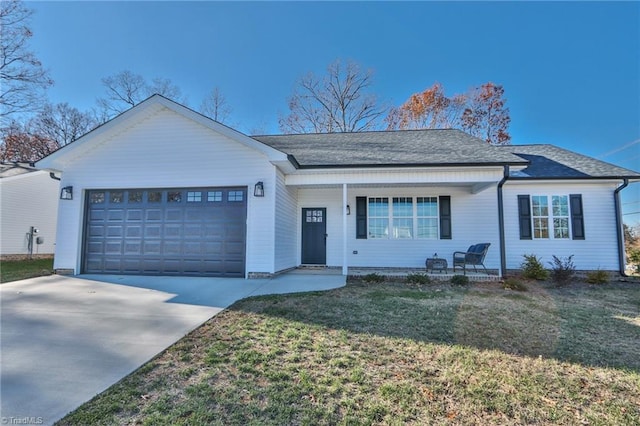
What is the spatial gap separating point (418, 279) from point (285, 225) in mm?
4058

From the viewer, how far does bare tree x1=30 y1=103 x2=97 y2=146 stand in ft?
74.9

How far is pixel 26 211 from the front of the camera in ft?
47.1

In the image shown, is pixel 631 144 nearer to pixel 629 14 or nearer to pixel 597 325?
pixel 629 14

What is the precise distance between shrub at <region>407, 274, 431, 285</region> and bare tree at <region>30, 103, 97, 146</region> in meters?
26.2

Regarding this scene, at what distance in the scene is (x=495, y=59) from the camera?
63.7 feet

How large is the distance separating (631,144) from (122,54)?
35986 millimetres

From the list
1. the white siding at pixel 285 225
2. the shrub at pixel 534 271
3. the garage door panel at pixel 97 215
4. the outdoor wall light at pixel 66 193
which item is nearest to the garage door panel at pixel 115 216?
→ the garage door panel at pixel 97 215

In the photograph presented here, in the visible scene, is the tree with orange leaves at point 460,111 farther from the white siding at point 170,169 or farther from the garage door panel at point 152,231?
the garage door panel at point 152,231

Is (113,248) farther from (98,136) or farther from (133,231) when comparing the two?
(98,136)

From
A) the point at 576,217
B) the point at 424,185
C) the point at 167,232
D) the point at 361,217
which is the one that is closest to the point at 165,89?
the point at 167,232

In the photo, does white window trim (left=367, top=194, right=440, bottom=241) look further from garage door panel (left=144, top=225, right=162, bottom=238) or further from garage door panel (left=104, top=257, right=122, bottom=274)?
garage door panel (left=104, top=257, right=122, bottom=274)

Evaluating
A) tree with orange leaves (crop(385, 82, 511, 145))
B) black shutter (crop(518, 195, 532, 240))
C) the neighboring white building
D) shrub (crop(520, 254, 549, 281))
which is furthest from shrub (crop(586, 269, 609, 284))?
the neighboring white building

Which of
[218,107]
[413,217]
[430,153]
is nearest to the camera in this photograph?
[430,153]

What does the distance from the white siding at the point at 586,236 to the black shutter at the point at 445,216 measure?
5.85 ft
